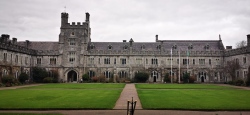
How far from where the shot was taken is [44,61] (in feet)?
194

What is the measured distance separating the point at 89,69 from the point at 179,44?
72.1ft

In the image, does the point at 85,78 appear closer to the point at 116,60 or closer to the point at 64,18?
the point at 116,60

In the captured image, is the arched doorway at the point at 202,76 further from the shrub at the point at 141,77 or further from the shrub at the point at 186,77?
the shrub at the point at 141,77

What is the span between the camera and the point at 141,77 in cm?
5559

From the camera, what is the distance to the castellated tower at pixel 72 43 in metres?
58.6

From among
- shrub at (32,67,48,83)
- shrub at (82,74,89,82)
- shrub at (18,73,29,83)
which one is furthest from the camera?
shrub at (82,74,89,82)

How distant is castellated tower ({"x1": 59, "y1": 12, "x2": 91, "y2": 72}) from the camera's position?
5859 cm

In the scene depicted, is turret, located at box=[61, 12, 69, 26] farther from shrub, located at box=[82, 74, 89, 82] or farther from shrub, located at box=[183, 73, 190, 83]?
shrub, located at box=[183, 73, 190, 83]

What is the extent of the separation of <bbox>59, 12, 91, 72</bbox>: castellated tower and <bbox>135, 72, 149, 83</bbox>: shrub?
12608mm

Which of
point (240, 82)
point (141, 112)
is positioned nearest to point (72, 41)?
point (240, 82)

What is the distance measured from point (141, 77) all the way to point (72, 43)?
17270 mm

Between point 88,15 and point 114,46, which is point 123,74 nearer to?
point 114,46

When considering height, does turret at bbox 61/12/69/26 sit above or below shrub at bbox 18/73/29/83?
above

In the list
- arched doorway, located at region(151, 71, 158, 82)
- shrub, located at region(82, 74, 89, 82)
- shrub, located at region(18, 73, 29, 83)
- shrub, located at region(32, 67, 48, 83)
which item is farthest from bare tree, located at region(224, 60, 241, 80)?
shrub, located at region(18, 73, 29, 83)
